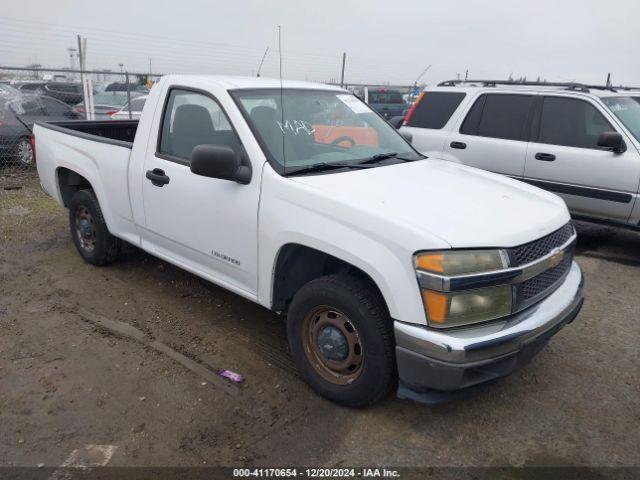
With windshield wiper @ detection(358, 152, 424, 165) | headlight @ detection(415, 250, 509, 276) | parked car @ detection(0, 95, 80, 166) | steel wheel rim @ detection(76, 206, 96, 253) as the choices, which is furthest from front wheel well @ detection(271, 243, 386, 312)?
parked car @ detection(0, 95, 80, 166)

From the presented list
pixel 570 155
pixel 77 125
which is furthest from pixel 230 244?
pixel 570 155

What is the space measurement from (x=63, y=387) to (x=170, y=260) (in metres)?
1.21

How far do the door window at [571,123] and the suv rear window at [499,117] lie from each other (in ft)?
0.72

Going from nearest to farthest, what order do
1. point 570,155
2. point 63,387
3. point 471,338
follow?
point 471,338 < point 63,387 < point 570,155

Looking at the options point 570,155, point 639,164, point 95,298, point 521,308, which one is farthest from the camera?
point 570,155

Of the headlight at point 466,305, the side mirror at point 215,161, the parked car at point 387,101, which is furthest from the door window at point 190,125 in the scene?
the parked car at point 387,101

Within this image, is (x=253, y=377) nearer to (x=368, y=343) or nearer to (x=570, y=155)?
(x=368, y=343)

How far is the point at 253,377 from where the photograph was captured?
3361mm

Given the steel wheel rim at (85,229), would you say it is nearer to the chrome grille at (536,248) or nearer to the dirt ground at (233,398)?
the dirt ground at (233,398)

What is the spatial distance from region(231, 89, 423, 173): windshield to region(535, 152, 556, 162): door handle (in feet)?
9.04

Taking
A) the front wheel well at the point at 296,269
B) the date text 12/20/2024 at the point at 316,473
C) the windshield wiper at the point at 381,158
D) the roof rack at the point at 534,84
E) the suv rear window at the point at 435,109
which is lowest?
the date text 12/20/2024 at the point at 316,473

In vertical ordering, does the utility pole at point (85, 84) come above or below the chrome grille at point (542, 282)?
above

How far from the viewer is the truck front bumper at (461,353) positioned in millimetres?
2488

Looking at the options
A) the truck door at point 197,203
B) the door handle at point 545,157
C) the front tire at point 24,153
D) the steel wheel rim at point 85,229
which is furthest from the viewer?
the front tire at point 24,153
